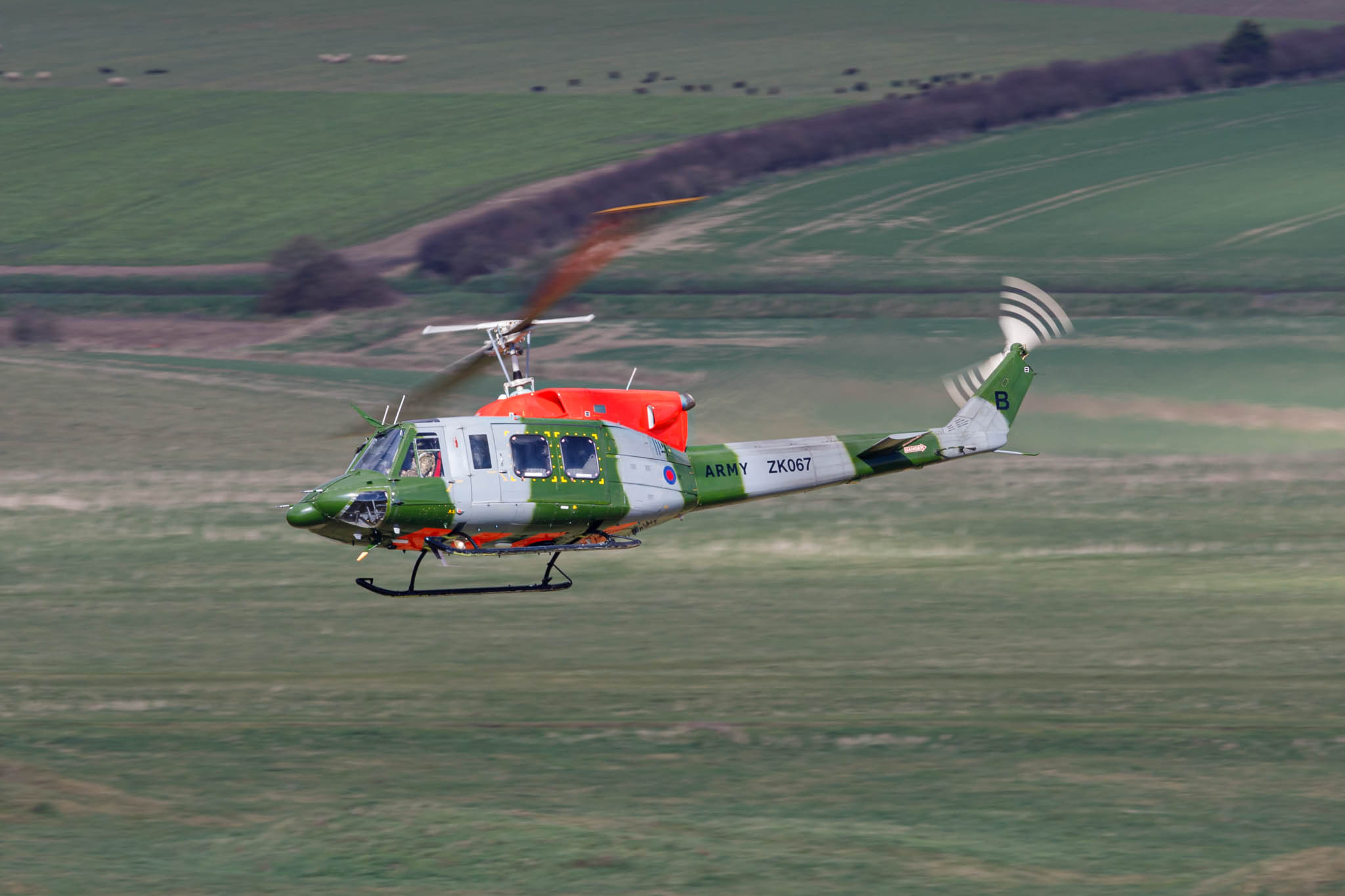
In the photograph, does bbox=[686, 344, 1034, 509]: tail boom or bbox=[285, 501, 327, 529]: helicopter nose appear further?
Answer: bbox=[686, 344, 1034, 509]: tail boom

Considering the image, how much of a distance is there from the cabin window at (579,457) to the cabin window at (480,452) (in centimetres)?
131

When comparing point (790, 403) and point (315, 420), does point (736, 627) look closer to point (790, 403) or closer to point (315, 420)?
point (790, 403)

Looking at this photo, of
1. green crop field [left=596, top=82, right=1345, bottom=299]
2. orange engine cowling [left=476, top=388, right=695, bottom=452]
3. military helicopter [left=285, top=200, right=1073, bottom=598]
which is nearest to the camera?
military helicopter [left=285, top=200, right=1073, bottom=598]

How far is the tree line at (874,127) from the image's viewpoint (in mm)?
97625

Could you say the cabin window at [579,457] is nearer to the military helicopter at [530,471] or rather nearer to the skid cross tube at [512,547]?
the military helicopter at [530,471]

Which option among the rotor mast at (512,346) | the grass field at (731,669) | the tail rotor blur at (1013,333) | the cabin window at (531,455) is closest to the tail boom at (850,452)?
the tail rotor blur at (1013,333)

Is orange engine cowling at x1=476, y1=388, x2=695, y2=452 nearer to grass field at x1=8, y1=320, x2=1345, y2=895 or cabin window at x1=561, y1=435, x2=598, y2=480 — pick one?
cabin window at x1=561, y1=435, x2=598, y2=480

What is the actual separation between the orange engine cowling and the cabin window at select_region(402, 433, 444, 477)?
1.03m

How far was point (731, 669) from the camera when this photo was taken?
140ft

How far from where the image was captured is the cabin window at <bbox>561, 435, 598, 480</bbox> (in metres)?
30.2

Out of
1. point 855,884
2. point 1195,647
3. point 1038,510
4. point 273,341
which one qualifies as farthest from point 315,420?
point 855,884

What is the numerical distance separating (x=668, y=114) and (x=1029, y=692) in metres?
75.9

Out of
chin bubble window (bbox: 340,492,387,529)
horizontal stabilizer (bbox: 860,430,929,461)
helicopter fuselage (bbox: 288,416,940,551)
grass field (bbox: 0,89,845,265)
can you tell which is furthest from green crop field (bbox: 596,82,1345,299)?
chin bubble window (bbox: 340,492,387,529)

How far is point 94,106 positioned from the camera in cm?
11719
